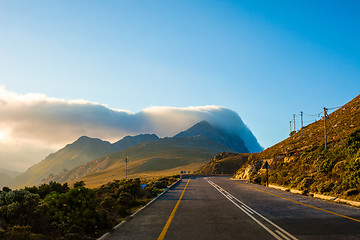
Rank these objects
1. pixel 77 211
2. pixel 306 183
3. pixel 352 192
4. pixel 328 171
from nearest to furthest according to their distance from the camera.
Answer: pixel 77 211
pixel 352 192
pixel 328 171
pixel 306 183

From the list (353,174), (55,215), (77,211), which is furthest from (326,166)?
(55,215)

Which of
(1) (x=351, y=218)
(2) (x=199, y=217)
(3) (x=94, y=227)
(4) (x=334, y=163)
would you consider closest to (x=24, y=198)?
(3) (x=94, y=227)

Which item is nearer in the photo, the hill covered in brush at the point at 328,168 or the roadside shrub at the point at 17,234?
the roadside shrub at the point at 17,234

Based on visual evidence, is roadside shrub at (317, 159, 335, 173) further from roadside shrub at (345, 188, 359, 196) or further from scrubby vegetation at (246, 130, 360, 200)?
roadside shrub at (345, 188, 359, 196)

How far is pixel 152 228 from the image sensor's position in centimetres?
1071

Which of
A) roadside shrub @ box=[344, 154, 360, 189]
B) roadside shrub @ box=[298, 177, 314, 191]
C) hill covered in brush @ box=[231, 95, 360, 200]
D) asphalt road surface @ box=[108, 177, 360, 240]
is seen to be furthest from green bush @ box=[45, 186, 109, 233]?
roadside shrub @ box=[298, 177, 314, 191]

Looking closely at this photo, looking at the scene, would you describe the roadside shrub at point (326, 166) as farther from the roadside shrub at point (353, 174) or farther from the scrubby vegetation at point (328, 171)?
the roadside shrub at point (353, 174)

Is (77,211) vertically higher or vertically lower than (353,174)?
lower

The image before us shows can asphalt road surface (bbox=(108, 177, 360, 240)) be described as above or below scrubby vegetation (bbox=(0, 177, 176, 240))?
below

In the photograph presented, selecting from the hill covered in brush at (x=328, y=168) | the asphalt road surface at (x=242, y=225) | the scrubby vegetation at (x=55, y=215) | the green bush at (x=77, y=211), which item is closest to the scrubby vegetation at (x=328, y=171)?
the hill covered in brush at (x=328, y=168)

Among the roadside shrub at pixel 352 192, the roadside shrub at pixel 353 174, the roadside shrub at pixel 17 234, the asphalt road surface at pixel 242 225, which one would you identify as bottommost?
the asphalt road surface at pixel 242 225

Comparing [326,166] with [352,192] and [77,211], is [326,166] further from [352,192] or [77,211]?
[77,211]

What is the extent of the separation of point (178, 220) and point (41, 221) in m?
5.26

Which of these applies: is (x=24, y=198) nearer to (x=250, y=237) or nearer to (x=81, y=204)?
(x=81, y=204)
